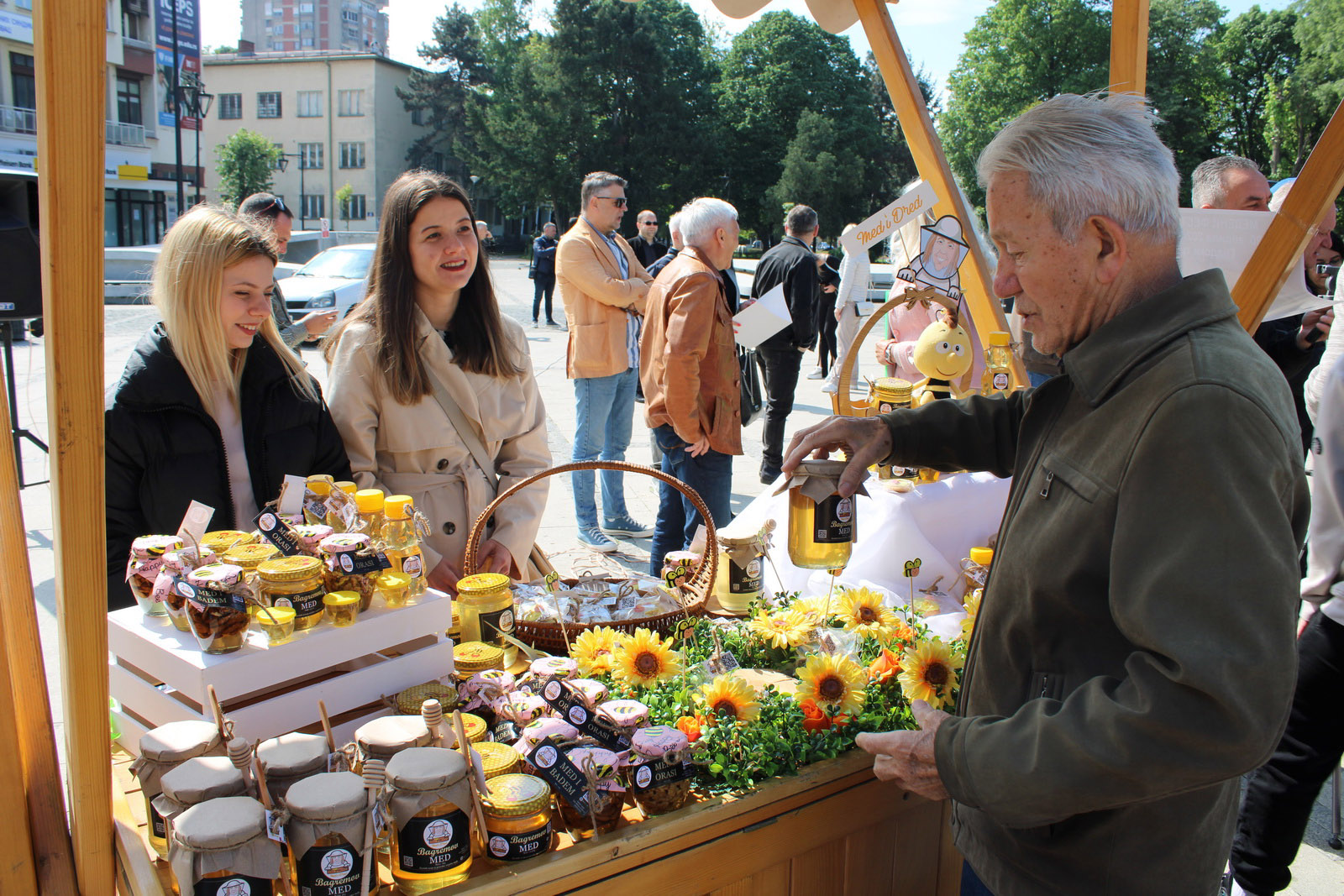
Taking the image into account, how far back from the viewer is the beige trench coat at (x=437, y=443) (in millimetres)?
2404

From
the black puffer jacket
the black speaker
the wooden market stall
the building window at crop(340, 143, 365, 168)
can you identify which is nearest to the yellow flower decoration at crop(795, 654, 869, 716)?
the wooden market stall

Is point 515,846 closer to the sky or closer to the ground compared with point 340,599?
closer to the ground

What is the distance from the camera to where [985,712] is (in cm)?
130

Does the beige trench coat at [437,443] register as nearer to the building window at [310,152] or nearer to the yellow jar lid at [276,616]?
the yellow jar lid at [276,616]

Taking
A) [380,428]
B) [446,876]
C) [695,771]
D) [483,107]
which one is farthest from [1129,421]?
[483,107]

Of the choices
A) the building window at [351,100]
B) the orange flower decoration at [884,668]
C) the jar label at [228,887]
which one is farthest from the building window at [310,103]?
the jar label at [228,887]

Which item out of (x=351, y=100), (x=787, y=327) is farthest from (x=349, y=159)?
(x=787, y=327)

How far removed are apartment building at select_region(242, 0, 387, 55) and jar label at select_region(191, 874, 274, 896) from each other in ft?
419

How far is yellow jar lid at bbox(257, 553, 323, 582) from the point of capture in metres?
1.45

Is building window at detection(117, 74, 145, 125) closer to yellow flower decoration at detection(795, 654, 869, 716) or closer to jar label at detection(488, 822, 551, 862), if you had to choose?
yellow flower decoration at detection(795, 654, 869, 716)

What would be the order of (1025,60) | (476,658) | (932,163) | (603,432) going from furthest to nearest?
(1025,60), (603,432), (932,163), (476,658)

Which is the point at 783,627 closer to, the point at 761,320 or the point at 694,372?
the point at 694,372

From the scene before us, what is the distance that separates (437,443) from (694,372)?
1691mm

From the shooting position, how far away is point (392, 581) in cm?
161
